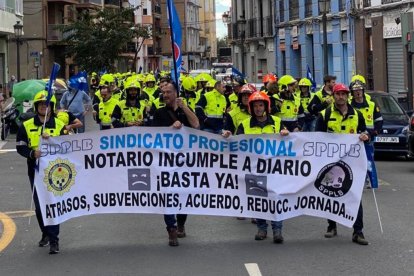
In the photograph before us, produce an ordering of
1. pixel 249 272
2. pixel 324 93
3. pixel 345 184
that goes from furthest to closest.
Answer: pixel 324 93 → pixel 345 184 → pixel 249 272

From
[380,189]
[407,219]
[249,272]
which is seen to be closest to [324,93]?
[380,189]

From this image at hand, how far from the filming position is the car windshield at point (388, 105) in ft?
59.7

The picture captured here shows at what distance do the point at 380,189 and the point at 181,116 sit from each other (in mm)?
5119

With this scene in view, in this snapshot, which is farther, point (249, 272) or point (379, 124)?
point (379, 124)

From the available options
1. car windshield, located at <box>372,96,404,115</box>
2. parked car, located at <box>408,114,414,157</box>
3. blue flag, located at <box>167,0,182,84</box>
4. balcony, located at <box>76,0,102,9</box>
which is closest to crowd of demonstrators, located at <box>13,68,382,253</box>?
blue flag, located at <box>167,0,182,84</box>

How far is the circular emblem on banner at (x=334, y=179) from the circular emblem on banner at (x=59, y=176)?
2.73 m

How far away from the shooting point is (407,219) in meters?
10.1

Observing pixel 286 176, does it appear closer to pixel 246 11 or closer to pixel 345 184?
pixel 345 184

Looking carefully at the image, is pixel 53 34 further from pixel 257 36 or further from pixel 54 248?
pixel 54 248

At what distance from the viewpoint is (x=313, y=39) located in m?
39.7

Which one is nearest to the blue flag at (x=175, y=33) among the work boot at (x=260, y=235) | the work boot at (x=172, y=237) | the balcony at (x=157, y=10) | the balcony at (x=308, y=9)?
the work boot at (x=172, y=237)

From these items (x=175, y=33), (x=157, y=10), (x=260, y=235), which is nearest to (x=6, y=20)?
(x=175, y=33)

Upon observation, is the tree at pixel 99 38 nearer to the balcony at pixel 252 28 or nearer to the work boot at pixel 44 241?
the balcony at pixel 252 28

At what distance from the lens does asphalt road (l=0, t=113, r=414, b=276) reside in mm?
7652
